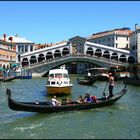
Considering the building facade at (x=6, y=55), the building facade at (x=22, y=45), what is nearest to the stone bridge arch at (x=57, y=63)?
the building facade at (x=6, y=55)

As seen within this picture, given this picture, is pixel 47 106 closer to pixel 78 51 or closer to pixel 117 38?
pixel 78 51

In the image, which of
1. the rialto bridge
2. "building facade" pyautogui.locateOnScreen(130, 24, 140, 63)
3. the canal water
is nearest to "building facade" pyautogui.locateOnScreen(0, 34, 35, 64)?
the rialto bridge

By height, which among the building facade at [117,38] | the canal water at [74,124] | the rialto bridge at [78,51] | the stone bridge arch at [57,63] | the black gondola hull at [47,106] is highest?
the building facade at [117,38]

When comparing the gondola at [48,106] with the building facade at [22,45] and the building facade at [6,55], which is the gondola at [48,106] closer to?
the building facade at [6,55]

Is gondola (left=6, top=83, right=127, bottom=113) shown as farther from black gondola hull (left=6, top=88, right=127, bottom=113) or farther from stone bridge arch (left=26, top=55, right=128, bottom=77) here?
stone bridge arch (left=26, top=55, right=128, bottom=77)

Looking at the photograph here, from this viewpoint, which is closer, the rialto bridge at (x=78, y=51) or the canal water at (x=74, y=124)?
the canal water at (x=74, y=124)

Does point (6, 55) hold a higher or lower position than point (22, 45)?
lower

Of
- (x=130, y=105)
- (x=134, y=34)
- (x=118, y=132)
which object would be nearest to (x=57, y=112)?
(x=118, y=132)

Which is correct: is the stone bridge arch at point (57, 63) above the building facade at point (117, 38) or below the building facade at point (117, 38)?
below

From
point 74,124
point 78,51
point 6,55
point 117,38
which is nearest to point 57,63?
point 78,51

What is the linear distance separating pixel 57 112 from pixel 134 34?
31.0 metres

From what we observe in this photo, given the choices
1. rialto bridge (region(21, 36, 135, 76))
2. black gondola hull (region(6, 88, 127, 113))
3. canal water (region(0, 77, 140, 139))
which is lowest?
canal water (region(0, 77, 140, 139))

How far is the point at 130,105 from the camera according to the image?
453 inches

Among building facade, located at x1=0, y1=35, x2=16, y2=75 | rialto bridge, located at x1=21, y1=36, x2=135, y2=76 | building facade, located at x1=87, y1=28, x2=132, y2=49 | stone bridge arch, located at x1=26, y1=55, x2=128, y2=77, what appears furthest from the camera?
building facade, located at x1=87, y1=28, x2=132, y2=49
